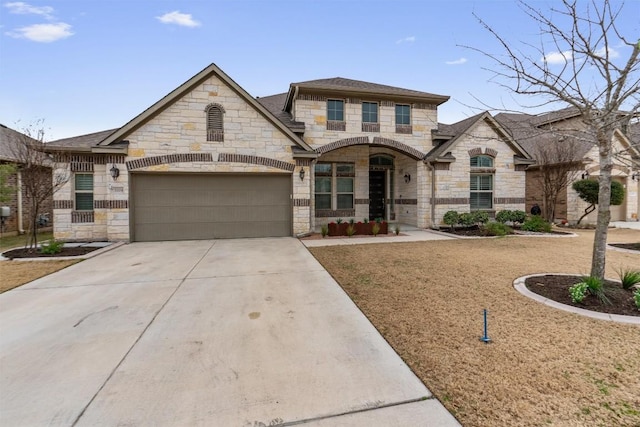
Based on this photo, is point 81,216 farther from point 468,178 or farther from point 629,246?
point 629,246

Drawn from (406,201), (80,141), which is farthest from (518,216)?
(80,141)

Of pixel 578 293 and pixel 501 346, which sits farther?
pixel 578 293

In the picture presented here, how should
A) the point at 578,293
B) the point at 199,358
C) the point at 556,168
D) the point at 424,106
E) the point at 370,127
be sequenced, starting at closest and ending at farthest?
1. the point at 199,358
2. the point at 578,293
3. the point at 370,127
4. the point at 424,106
5. the point at 556,168

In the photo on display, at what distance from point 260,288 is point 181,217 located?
23.2 feet

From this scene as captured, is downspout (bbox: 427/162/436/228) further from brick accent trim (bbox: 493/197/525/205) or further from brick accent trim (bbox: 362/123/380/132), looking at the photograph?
brick accent trim (bbox: 493/197/525/205)

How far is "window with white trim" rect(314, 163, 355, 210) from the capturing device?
14.5 m

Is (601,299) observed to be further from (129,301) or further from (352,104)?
(352,104)

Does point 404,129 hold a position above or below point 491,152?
above

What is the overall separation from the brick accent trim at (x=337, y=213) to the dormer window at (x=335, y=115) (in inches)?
166

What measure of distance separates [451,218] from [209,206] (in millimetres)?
10408

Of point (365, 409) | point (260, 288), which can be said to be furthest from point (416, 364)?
point (260, 288)

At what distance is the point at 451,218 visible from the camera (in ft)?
41.3

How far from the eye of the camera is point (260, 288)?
509 cm

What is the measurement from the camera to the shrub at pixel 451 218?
12539 mm
